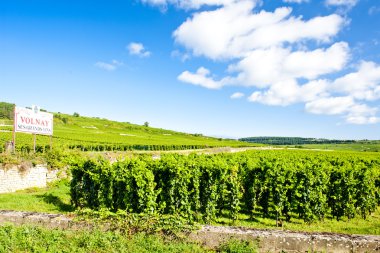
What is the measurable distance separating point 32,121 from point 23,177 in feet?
18.7

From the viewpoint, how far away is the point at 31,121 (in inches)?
903

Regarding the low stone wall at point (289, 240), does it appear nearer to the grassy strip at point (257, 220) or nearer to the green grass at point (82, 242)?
the green grass at point (82, 242)

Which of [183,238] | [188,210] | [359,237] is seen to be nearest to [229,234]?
[183,238]

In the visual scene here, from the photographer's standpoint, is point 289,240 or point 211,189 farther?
point 211,189

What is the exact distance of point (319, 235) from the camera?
307 inches

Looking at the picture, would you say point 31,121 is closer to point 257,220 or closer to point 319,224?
point 257,220

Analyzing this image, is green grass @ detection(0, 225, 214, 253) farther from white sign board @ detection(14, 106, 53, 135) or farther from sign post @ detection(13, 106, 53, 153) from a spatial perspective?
white sign board @ detection(14, 106, 53, 135)

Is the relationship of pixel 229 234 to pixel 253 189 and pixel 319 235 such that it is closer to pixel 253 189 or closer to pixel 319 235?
pixel 319 235

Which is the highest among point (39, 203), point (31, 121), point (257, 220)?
point (31, 121)

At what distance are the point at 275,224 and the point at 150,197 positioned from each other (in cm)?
532

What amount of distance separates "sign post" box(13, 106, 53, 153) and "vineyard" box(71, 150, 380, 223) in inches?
417

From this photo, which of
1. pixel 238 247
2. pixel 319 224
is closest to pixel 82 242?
pixel 238 247

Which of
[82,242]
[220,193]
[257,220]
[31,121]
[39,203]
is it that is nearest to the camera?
[82,242]

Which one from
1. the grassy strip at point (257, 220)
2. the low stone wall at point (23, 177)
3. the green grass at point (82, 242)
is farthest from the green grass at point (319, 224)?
the low stone wall at point (23, 177)
